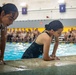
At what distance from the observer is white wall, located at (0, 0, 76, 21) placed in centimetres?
1731

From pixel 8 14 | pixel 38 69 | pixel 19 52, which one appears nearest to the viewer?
pixel 38 69

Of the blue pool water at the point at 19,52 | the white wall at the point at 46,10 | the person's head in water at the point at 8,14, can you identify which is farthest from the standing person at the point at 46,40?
the white wall at the point at 46,10

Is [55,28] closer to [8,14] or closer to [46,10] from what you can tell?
[8,14]

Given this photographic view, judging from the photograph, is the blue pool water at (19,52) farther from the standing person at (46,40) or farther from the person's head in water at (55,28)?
the person's head in water at (55,28)

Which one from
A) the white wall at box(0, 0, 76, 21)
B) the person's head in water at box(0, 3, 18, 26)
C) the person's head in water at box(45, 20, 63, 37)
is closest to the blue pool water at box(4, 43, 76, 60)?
the person's head in water at box(45, 20, 63, 37)

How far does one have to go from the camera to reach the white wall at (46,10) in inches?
682

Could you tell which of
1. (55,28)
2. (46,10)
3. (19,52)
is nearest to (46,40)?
(55,28)

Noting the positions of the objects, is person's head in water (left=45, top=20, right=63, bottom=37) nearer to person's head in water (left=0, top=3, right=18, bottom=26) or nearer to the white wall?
person's head in water (left=0, top=3, right=18, bottom=26)

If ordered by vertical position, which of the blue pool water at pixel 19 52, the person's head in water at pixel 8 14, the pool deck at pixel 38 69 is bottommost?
the blue pool water at pixel 19 52

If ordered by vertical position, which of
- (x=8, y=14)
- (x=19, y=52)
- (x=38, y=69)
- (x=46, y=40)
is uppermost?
(x=8, y=14)

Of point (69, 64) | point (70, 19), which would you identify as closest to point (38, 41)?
point (69, 64)

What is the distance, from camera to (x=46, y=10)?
58.8ft

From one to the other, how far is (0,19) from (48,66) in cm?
92

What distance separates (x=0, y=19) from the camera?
282cm
